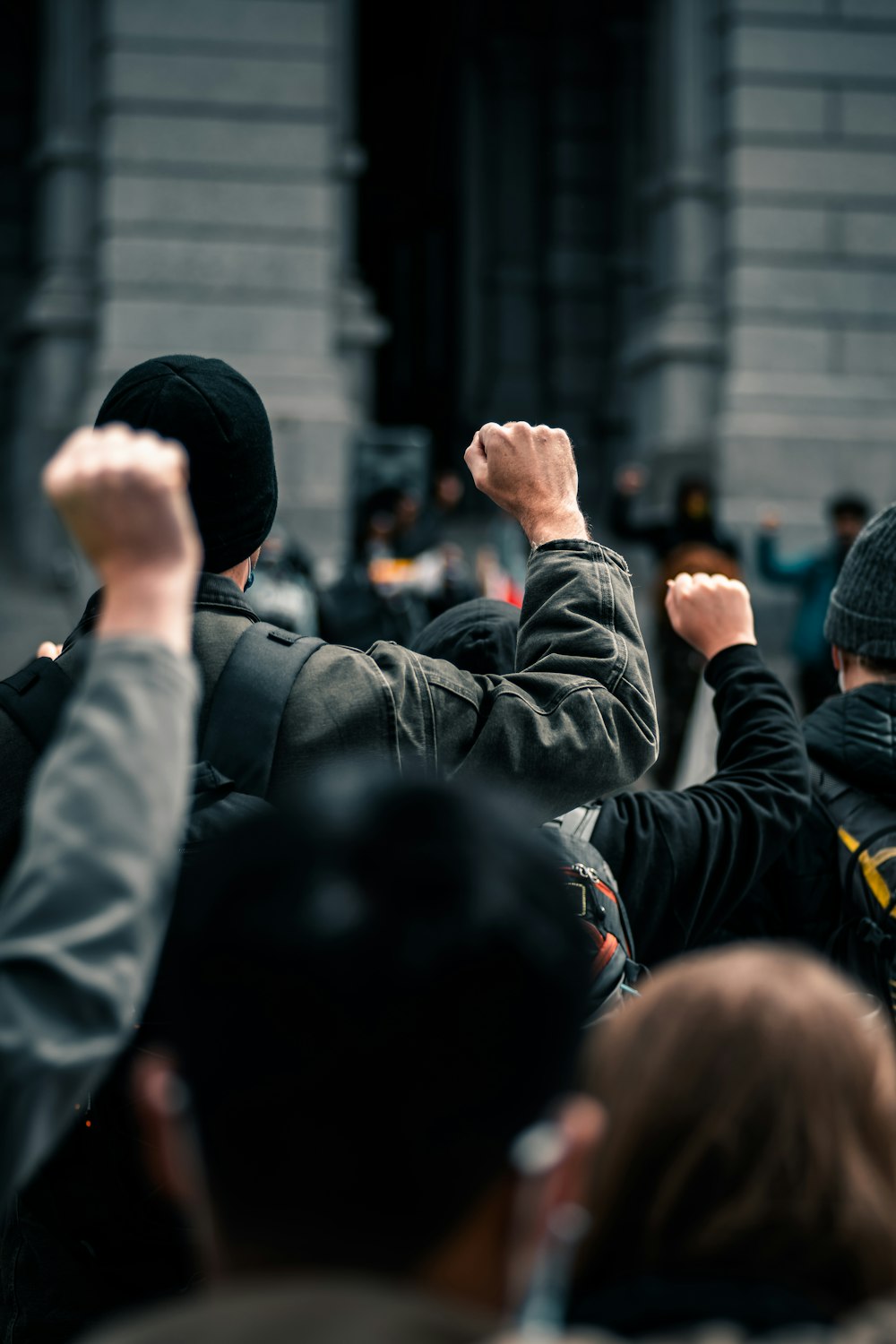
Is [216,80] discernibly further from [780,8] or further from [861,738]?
[861,738]

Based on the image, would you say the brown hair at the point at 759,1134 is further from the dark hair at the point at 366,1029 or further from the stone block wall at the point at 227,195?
the stone block wall at the point at 227,195

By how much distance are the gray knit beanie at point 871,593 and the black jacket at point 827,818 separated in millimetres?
80

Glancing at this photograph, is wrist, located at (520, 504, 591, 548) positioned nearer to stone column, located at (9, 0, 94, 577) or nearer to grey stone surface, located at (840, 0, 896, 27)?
stone column, located at (9, 0, 94, 577)

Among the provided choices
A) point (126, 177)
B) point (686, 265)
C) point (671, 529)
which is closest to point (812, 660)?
point (671, 529)

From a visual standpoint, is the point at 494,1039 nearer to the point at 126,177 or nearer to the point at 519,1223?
the point at 519,1223

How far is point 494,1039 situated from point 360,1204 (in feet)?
0.44

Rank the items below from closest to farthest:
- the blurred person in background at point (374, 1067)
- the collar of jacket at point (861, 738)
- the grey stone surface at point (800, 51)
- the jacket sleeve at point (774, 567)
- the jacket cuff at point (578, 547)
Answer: the blurred person in background at point (374, 1067), the jacket cuff at point (578, 547), the collar of jacket at point (861, 738), the jacket sleeve at point (774, 567), the grey stone surface at point (800, 51)

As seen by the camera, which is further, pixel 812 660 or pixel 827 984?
pixel 812 660

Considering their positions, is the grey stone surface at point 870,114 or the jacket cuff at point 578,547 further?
the grey stone surface at point 870,114

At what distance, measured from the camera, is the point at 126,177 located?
46.4ft

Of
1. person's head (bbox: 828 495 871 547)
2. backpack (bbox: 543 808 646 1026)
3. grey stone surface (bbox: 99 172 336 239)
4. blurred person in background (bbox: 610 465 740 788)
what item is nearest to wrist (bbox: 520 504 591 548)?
backpack (bbox: 543 808 646 1026)

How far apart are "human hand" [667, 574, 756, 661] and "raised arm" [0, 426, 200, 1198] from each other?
139cm

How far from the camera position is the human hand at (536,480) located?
2418mm

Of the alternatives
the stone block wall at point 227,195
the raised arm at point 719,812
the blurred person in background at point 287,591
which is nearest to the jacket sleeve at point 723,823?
the raised arm at point 719,812
